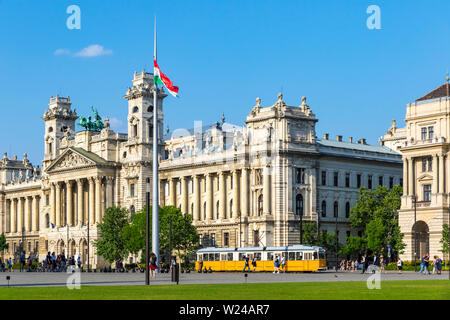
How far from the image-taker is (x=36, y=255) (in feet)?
592

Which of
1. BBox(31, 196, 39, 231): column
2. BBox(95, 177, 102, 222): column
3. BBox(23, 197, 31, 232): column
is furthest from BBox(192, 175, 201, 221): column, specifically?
BBox(23, 197, 31, 232): column

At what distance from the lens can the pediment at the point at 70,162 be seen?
15100 centimetres

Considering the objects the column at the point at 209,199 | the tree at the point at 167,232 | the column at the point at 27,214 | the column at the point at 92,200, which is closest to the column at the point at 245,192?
the tree at the point at 167,232

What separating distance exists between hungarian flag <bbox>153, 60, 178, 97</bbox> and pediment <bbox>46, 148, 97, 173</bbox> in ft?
239

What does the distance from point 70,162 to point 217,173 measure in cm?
3402

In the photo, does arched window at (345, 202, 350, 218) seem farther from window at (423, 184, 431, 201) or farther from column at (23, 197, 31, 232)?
column at (23, 197, 31, 232)

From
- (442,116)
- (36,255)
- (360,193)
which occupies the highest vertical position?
(442,116)

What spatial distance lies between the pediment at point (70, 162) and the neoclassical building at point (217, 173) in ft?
0.68

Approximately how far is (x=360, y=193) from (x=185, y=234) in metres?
24.9

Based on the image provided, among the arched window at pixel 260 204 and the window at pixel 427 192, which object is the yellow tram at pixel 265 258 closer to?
the arched window at pixel 260 204

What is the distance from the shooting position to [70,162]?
15612 centimetres

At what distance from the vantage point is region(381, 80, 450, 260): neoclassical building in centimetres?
10661
